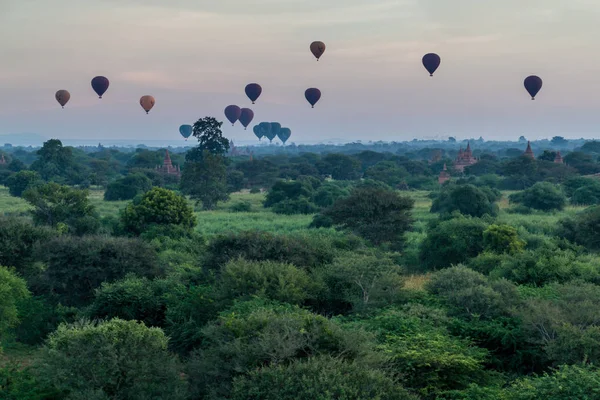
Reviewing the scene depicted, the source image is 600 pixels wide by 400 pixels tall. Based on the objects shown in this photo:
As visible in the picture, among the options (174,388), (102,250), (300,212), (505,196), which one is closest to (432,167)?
(505,196)

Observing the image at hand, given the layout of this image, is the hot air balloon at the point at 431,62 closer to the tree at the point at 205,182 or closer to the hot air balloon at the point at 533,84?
the hot air balloon at the point at 533,84

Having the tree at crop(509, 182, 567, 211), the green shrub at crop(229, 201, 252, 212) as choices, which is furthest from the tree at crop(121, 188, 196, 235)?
the tree at crop(509, 182, 567, 211)

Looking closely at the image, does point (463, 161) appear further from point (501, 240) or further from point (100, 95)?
point (501, 240)

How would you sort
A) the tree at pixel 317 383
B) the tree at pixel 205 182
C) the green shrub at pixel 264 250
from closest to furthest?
1. the tree at pixel 317 383
2. the green shrub at pixel 264 250
3. the tree at pixel 205 182

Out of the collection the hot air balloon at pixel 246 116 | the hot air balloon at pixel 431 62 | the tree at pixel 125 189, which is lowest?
the tree at pixel 125 189

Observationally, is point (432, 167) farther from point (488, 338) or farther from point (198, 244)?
point (488, 338)

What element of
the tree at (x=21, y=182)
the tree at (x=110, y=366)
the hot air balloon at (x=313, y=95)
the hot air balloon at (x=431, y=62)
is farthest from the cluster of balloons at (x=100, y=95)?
the tree at (x=110, y=366)

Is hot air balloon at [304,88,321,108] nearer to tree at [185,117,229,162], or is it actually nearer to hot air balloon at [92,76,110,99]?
tree at [185,117,229,162]
